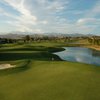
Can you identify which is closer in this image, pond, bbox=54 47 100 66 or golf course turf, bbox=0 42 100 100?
golf course turf, bbox=0 42 100 100

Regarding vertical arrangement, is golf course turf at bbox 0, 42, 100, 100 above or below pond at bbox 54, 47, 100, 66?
above

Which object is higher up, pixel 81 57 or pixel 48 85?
pixel 48 85

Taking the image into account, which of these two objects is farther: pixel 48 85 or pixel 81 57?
pixel 81 57

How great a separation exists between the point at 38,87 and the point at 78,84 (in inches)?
121

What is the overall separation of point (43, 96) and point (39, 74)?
6.36 m

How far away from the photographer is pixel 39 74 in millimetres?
19000

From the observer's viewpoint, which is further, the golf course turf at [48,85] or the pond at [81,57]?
the pond at [81,57]

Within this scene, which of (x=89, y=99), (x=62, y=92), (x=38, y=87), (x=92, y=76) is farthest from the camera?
(x=92, y=76)

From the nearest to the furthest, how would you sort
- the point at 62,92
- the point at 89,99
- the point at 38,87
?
the point at 89,99 < the point at 62,92 < the point at 38,87

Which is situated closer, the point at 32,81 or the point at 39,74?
the point at 32,81

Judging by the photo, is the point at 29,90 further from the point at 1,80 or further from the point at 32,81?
the point at 1,80

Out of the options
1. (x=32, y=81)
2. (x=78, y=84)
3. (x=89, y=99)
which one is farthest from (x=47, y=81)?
(x=89, y=99)

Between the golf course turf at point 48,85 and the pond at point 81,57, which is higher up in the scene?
the golf course turf at point 48,85

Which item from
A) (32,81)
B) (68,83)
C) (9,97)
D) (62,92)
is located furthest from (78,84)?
(9,97)
